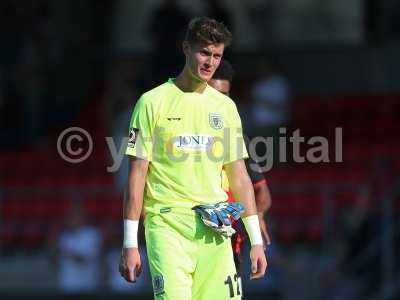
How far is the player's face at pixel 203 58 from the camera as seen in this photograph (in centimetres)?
713

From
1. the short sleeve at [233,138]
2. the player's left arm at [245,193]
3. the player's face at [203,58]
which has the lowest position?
the player's left arm at [245,193]

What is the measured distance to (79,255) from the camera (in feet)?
41.4

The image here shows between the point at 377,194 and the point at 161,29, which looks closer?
the point at 377,194

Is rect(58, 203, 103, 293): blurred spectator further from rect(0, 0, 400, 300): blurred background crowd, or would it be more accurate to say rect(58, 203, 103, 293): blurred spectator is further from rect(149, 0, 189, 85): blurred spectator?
rect(149, 0, 189, 85): blurred spectator

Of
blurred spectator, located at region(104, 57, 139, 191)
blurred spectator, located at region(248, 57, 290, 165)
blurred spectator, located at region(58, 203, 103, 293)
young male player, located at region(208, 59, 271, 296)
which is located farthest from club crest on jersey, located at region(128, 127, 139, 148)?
blurred spectator, located at region(248, 57, 290, 165)

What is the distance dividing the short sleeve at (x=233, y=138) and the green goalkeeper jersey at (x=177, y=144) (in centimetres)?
4

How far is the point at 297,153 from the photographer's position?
14516 mm

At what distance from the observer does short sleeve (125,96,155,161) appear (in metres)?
7.16

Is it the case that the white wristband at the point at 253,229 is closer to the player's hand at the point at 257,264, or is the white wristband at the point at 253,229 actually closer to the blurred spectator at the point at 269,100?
the player's hand at the point at 257,264

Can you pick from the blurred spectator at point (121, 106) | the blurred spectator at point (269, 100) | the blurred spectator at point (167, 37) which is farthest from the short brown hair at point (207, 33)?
the blurred spectator at point (167, 37)

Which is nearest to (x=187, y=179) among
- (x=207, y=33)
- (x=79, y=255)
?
(x=207, y=33)

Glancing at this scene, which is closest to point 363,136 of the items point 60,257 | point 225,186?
point 60,257

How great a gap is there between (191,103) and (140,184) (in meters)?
0.60

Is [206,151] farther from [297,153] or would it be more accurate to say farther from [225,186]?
[297,153]
